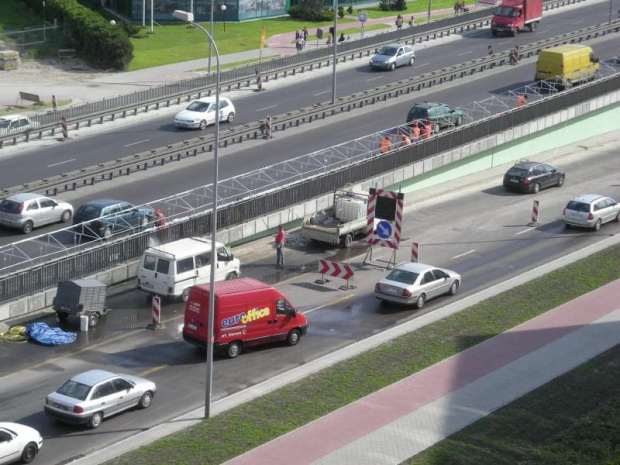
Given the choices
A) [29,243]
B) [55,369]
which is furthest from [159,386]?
[29,243]

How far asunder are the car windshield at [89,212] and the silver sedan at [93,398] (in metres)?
13.6

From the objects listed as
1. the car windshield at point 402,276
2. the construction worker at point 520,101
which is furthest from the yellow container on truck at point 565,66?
the car windshield at point 402,276

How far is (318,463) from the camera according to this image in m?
24.8

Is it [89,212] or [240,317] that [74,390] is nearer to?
[240,317]

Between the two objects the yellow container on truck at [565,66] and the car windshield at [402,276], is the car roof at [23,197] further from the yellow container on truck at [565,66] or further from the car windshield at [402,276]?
the yellow container on truck at [565,66]

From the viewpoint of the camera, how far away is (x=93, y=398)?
2725 cm

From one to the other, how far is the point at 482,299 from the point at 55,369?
1321 centimetres

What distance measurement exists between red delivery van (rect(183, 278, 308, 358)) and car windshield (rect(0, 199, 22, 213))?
12.0 m

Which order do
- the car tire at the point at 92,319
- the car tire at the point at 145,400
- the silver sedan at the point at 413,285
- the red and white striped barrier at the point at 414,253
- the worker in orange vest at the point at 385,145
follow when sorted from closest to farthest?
the car tire at the point at 145,400
the car tire at the point at 92,319
the silver sedan at the point at 413,285
the red and white striped barrier at the point at 414,253
the worker in orange vest at the point at 385,145

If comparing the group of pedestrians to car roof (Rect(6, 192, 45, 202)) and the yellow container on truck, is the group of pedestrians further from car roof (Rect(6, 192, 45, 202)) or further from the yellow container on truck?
car roof (Rect(6, 192, 45, 202))

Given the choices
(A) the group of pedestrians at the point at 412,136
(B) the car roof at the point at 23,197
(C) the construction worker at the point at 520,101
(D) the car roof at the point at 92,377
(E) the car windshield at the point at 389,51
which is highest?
(E) the car windshield at the point at 389,51

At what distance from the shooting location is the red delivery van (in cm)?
3172

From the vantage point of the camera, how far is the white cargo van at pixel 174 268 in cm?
A: 3634

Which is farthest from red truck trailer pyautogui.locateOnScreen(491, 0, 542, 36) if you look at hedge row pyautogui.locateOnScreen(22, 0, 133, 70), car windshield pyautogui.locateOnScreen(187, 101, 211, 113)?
car windshield pyautogui.locateOnScreen(187, 101, 211, 113)
